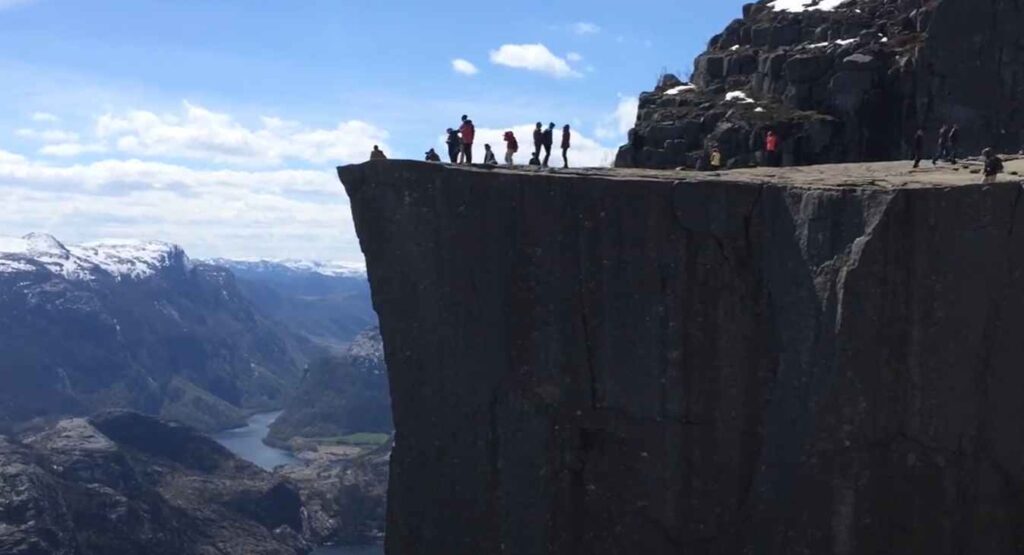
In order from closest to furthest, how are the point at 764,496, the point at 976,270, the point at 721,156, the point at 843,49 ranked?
the point at 976,270, the point at 764,496, the point at 721,156, the point at 843,49

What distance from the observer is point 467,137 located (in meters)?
33.7

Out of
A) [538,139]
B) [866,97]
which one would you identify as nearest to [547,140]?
[538,139]

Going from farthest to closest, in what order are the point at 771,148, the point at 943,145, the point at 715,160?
the point at 771,148 < the point at 715,160 < the point at 943,145

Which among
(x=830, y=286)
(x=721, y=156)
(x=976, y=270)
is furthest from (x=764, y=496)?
(x=721, y=156)

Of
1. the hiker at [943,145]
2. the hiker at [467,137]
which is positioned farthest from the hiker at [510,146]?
the hiker at [943,145]

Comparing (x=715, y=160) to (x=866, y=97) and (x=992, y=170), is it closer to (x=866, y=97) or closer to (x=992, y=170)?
(x=866, y=97)

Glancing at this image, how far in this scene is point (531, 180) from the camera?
85.5ft

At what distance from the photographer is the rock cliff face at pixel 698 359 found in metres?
23.0

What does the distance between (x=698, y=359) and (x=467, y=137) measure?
11395 millimetres

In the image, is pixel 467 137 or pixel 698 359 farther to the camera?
pixel 467 137

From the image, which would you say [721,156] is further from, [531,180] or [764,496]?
[764,496]

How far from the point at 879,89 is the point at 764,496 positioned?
17806 mm

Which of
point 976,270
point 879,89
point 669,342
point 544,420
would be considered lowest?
point 544,420

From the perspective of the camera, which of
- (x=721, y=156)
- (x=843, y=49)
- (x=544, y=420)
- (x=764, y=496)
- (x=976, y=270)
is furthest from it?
(x=843, y=49)
